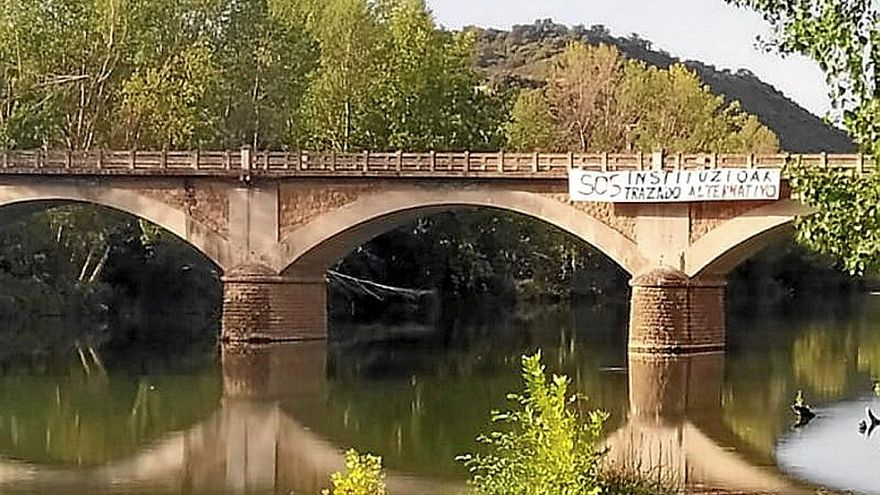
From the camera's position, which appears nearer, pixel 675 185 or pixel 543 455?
pixel 543 455

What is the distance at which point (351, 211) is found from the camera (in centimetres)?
4112

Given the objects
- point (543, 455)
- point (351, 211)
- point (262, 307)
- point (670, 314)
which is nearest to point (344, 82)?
point (351, 211)

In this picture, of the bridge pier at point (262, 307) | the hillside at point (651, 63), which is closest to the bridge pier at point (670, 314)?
the bridge pier at point (262, 307)

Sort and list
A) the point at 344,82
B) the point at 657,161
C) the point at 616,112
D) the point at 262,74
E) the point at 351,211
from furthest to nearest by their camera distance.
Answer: the point at 616,112 → the point at 262,74 → the point at 344,82 → the point at 351,211 → the point at 657,161

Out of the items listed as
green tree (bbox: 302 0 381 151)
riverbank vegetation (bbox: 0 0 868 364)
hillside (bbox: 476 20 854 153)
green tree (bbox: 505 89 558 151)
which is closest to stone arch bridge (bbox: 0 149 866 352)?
riverbank vegetation (bbox: 0 0 868 364)

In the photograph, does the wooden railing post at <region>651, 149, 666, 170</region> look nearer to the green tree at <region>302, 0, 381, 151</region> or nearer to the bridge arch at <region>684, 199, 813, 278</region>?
the bridge arch at <region>684, 199, 813, 278</region>

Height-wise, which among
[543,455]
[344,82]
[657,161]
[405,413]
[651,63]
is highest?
[651,63]

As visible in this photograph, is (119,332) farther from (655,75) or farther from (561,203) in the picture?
(655,75)

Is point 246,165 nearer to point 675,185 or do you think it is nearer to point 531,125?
point 675,185

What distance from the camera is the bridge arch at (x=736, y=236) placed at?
37.1 metres

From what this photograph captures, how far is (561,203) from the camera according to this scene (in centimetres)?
3966

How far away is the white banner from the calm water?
3.90 m

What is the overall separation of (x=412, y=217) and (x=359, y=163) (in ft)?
8.40

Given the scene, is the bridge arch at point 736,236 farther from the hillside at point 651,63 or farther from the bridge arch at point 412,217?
the hillside at point 651,63
